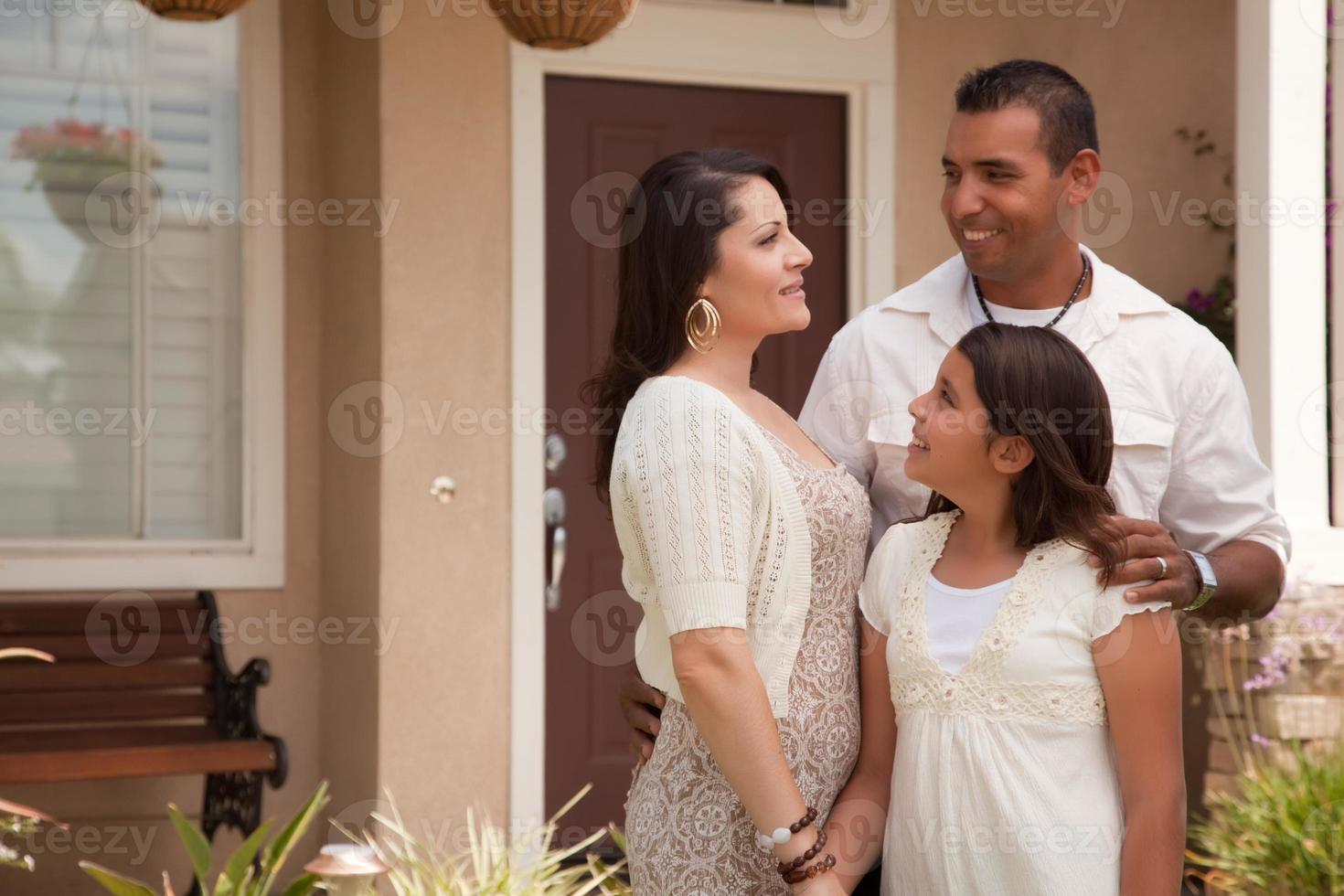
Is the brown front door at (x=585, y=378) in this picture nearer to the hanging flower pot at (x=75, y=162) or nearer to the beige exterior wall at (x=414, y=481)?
the beige exterior wall at (x=414, y=481)

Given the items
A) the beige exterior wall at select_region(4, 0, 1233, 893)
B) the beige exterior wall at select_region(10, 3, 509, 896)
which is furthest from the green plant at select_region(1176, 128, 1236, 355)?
the beige exterior wall at select_region(10, 3, 509, 896)

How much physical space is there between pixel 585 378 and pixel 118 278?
1.70 m

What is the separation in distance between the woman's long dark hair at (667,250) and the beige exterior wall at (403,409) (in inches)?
112

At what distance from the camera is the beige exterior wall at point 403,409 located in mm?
5109

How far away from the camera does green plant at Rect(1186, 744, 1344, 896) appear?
14.8ft

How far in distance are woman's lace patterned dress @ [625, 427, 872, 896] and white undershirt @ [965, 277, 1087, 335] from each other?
0.52m

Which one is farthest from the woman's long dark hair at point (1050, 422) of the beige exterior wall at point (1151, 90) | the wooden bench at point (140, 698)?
the beige exterior wall at point (1151, 90)

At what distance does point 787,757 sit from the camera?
87.8 inches

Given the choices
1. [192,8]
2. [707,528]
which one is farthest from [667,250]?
[192,8]

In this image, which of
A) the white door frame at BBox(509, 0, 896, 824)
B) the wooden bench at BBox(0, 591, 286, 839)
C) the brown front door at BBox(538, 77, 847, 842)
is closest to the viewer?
the wooden bench at BBox(0, 591, 286, 839)

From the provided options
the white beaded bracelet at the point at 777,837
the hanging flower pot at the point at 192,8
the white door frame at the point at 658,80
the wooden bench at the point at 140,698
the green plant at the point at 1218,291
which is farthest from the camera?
the green plant at the point at 1218,291

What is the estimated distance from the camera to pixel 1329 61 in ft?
18.1

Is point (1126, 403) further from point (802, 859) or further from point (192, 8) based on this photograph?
point (192, 8)

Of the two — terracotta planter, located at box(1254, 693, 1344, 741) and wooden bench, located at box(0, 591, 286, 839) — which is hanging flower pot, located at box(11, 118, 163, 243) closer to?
wooden bench, located at box(0, 591, 286, 839)
